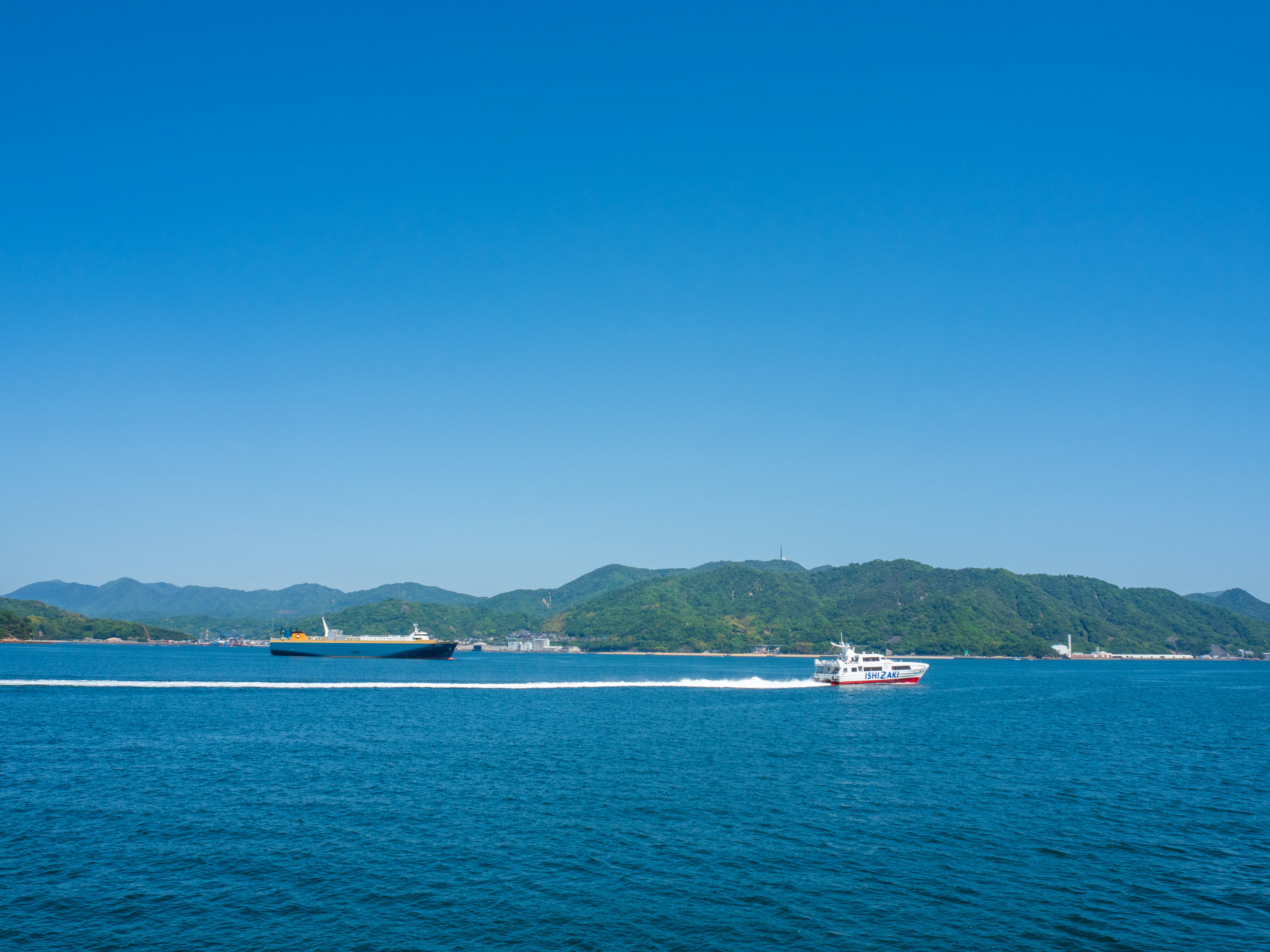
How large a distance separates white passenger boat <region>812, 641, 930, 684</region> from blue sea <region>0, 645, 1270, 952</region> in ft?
200

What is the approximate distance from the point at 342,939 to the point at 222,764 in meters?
40.0

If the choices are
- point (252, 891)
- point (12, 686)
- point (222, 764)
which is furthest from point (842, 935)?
point (12, 686)

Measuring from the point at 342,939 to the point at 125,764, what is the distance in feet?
143

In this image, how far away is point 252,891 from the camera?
110 feet

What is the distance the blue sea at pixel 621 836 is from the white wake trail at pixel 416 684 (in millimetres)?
43174

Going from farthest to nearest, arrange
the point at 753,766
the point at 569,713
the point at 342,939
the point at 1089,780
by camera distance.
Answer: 1. the point at 569,713
2. the point at 753,766
3. the point at 1089,780
4. the point at 342,939

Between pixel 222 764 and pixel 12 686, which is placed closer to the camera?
pixel 222 764

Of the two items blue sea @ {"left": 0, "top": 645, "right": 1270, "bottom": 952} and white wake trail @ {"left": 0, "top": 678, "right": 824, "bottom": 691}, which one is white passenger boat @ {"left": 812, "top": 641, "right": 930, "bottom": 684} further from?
blue sea @ {"left": 0, "top": 645, "right": 1270, "bottom": 952}

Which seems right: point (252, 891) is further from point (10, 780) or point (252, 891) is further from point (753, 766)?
point (753, 766)

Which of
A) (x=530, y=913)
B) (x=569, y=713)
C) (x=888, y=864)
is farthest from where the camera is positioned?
(x=569, y=713)

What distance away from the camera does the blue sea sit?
30.7 metres

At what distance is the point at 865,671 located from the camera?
506 feet

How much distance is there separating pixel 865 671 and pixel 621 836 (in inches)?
4786

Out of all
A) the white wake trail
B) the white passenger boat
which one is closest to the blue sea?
the white wake trail
